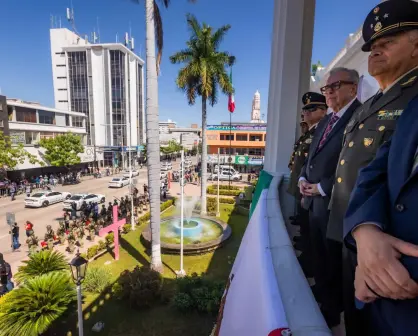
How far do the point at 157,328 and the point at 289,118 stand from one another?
22.6 feet

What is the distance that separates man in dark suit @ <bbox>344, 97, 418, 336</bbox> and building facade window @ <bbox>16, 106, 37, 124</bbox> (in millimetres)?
37186

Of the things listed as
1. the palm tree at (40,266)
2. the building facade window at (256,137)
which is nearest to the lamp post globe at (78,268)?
the palm tree at (40,266)

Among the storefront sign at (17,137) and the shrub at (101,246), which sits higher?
the storefront sign at (17,137)

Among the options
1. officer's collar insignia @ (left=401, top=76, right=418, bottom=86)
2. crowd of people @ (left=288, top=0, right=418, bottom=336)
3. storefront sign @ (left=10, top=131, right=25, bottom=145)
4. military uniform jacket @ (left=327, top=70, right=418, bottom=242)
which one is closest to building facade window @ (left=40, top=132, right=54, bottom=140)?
storefront sign @ (left=10, top=131, right=25, bottom=145)

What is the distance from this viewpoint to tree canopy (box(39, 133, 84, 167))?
29.5m

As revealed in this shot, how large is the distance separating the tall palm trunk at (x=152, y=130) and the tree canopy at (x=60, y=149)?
24.9m

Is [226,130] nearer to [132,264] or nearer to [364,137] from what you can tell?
[132,264]

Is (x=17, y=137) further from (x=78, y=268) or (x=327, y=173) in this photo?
(x=327, y=173)

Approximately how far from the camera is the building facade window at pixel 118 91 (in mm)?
49438

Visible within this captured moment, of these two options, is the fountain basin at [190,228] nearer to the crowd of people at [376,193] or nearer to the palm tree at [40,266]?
the palm tree at [40,266]

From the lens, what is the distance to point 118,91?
50.1 metres

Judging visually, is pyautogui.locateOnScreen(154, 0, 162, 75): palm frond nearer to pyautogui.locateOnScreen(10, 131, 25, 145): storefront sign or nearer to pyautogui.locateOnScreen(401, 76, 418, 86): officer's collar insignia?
pyautogui.locateOnScreen(401, 76, 418, 86): officer's collar insignia

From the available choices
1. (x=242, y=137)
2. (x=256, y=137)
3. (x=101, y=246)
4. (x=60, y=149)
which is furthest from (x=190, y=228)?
(x=256, y=137)

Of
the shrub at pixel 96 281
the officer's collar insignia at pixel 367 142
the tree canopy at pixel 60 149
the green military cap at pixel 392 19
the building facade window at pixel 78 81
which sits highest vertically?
the building facade window at pixel 78 81
